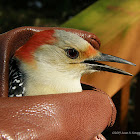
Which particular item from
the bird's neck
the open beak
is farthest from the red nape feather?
the open beak

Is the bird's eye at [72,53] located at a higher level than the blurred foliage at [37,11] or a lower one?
higher

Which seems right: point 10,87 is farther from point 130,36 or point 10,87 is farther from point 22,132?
point 130,36

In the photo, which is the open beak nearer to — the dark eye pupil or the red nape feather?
the dark eye pupil

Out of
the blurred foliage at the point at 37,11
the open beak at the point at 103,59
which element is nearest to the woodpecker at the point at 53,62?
the open beak at the point at 103,59

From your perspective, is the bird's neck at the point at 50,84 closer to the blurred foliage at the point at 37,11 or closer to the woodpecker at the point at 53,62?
the woodpecker at the point at 53,62

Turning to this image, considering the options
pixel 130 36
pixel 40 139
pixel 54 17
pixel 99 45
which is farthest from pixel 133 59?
pixel 54 17

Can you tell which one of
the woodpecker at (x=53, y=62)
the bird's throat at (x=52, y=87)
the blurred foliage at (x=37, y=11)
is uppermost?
the woodpecker at (x=53, y=62)

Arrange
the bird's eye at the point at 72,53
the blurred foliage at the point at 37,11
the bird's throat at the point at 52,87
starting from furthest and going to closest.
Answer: the blurred foliage at the point at 37,11 < the bird's eye at the point at 72,53 < the bird's throat at the point at 52,87
